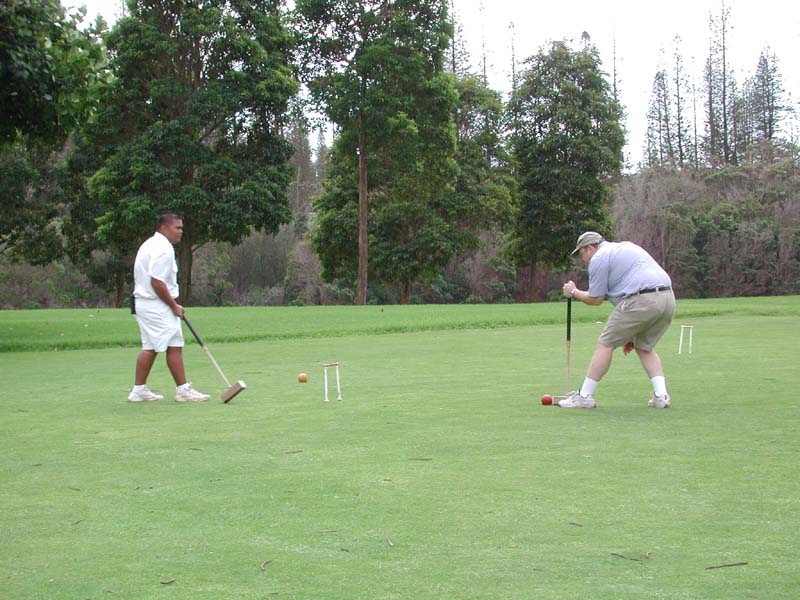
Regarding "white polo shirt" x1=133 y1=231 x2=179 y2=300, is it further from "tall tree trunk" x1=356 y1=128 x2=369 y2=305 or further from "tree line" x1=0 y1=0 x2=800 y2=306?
"tall tree trunk" x1=356 y1=128 x2=369 y2=305

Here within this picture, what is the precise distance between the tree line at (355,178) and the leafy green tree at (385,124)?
104mm

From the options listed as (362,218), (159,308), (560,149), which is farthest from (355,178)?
(159,308)

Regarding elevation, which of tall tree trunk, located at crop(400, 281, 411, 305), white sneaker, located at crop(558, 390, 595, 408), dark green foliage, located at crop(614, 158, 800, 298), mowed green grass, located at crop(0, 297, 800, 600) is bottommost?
mowed green grass, located at crop(0, 297, 800, 600)

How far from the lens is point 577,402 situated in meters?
9.24

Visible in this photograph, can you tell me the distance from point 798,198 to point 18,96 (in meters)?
53.2

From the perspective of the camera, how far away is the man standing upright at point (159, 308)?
10273mm

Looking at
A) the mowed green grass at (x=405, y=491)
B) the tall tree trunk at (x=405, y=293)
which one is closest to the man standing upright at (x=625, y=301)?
the mowed green grass at (x=405, y=491)

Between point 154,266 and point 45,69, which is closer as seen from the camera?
point 154,266

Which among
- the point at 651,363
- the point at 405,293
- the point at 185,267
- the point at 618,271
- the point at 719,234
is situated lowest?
the point at 651,363

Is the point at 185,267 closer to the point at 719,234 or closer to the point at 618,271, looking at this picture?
the point at 719,234

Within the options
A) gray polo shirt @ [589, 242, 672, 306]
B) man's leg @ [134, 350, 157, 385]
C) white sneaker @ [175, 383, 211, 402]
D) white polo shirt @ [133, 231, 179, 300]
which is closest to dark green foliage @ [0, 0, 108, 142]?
white polo shirt @ [133, 231, 179, 300]

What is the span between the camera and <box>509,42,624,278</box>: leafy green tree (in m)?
53.2

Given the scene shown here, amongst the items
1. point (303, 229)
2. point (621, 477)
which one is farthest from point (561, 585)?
point (303, 229)

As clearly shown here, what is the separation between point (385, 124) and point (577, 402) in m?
36.0
